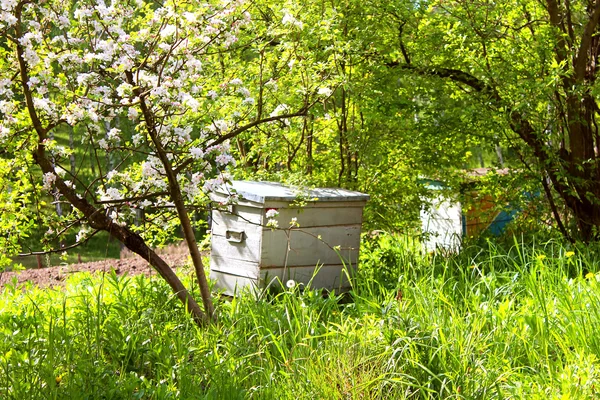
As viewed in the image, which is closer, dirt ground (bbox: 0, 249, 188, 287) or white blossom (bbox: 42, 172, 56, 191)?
white blossom (bbox: 42, 172, 56, 191)

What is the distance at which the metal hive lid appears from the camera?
15.6ft

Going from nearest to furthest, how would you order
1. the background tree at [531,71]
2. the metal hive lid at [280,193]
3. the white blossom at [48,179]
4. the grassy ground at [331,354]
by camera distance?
1. the grassy ground at [331,354]
2. the white blossom at [48,179]
3. the metal hive lid at [280,193]
4. the background tree at [531,71]

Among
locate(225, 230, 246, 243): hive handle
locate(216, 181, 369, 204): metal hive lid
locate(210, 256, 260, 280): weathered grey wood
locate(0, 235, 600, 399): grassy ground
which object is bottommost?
locate(0, 235, 600, 399): grassy ground

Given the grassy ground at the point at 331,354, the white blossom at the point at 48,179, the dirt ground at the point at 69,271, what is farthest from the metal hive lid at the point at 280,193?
the dirt ground at the point at 69,271

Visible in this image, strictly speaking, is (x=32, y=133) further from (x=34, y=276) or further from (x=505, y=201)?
(x=34, y=276)

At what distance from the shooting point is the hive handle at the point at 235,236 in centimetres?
495

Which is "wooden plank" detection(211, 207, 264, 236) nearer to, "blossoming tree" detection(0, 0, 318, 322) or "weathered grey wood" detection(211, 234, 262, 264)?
"weathered grey wood" detection(211, 234, 262, 264)

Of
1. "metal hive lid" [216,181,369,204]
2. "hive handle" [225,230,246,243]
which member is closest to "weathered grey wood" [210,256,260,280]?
"hive handle" [225,230,246,243]

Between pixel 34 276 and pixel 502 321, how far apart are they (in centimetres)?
673

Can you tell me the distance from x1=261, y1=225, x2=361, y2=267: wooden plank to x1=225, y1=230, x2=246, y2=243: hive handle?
8.4 inches

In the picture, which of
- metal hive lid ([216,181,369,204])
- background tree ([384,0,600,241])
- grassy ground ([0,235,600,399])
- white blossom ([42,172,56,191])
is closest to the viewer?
grassy ground ([0,235,600,399])

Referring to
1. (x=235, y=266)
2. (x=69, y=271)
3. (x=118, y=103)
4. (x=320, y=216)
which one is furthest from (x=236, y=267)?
(x=69, y=271)

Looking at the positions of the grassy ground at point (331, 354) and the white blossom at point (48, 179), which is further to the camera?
the white blossom at point (48, 179)

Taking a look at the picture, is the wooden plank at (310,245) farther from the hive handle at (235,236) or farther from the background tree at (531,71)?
the background tree at (531,71)
